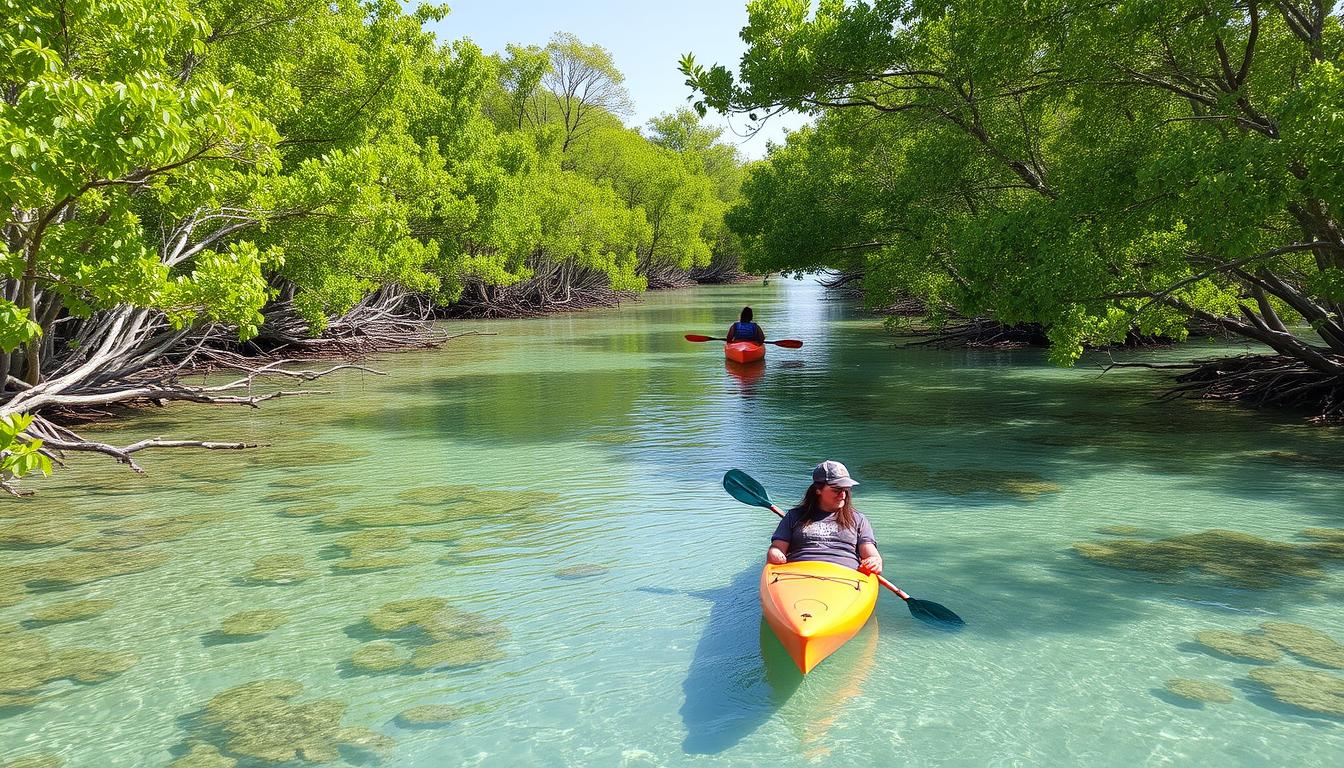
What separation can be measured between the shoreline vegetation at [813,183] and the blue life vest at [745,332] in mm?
1503

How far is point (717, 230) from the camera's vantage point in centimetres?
6669

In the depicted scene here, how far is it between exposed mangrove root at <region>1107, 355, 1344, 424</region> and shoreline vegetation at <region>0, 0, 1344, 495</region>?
0.06m

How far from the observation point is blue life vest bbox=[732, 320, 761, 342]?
21594 mm

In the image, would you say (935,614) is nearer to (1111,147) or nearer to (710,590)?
(710,590)

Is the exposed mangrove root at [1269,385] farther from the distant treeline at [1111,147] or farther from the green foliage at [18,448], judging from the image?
the green foliage at [18,448]

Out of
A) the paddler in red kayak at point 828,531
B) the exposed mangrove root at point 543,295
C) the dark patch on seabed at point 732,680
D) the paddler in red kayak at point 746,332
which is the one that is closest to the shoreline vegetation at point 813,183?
the paddler in red kayak at point 746,332

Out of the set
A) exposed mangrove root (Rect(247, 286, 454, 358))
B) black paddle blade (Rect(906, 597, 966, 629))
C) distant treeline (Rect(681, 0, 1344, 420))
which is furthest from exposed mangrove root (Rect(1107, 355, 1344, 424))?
exposed mangrove root (Rect(247, 286, 454, 358))

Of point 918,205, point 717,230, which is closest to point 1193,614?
point 918,205

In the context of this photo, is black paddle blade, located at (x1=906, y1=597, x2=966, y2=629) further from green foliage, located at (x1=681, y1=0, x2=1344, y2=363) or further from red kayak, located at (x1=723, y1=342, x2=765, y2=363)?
red kayak, located at (x1=723, y1=342, x2=765, y2=363)

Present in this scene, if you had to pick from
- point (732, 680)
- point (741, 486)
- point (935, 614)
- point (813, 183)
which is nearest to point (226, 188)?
point (741, 486)

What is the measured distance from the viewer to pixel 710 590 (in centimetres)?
664

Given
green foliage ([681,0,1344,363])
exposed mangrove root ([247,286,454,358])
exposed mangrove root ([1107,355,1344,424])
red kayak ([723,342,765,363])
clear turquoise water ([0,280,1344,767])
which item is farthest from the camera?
exposed mangrove root ([247,286,454,358])

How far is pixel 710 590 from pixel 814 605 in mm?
1638

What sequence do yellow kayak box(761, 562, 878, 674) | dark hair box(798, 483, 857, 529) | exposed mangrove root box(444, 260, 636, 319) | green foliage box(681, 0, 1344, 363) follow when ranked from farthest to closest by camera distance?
exposed mangrove root box(444, 260, 636, 319), green foliage box(681, 0, 1344, 363), dark hair box(798, 483, 857, 529), yellow kayak box(761, 562, 878, 674)
